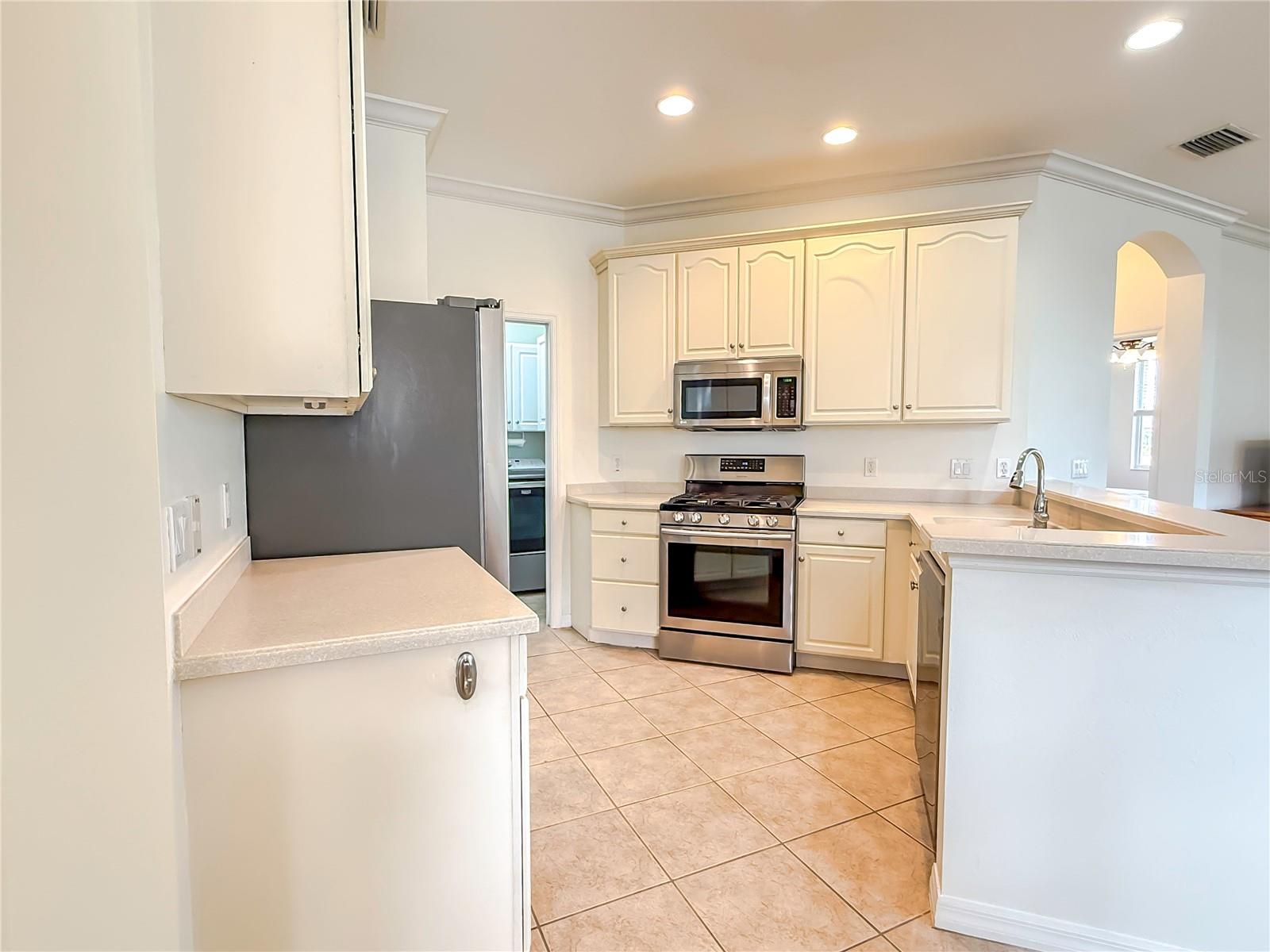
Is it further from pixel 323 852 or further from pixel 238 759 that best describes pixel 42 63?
pixel 323 852

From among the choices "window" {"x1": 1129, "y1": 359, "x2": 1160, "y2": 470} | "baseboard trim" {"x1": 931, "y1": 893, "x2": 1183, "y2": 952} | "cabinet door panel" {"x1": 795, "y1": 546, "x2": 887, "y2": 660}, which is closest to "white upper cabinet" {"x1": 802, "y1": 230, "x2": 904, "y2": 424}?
"cabinet door panel" {"x1": 795, "y1": 546, "x2": 887, "y2": 660}

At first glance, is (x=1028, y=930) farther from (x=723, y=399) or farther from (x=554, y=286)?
(x=554, y=286)

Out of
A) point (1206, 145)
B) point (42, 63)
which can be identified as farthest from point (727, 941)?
point (1206, 145)

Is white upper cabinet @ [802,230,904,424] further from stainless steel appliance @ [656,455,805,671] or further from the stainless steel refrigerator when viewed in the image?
the stainless steel refrigerator

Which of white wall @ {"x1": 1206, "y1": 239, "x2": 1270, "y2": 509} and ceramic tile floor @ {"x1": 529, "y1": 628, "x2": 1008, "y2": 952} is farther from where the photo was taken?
white wall @ {"x1": 1206, "y1": 239, "x2": 1270, "y2": 509}

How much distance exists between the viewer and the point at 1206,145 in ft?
10.3

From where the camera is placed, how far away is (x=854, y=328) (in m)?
3.40

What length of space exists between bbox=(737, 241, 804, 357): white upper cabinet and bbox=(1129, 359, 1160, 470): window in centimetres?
444

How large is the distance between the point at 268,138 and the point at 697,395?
8.77 feet

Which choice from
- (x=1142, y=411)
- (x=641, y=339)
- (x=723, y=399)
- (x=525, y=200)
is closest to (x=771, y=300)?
(x=723, y=399)

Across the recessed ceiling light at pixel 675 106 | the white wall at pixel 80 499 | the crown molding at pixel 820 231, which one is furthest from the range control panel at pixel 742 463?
the white wall at pixel 80 499

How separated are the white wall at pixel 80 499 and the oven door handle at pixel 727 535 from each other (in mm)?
2639

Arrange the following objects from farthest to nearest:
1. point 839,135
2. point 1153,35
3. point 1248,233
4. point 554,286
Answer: point 1248,233 → point 554,286 → point 839,135 → point 1153,35

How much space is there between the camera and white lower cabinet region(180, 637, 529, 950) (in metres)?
1.13
